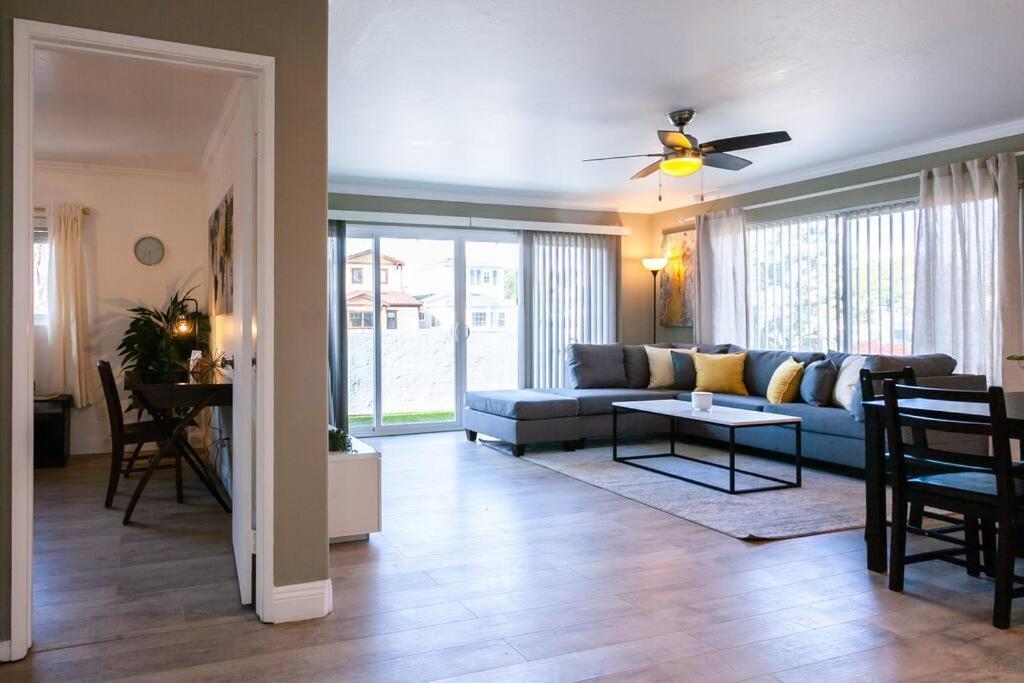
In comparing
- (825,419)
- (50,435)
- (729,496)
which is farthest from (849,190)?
(50,435)

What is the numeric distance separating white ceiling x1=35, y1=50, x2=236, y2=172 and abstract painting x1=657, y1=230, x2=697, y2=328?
15.8ft

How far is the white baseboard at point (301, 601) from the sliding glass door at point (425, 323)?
4388 mm

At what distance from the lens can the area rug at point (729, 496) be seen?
3.88 meters

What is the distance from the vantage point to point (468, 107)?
4500 millimetres

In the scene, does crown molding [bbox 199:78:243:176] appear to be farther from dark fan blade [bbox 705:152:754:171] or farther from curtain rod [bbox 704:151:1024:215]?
curtain rod [bbox 704:151:1024:215]

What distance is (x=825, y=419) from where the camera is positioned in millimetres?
5191

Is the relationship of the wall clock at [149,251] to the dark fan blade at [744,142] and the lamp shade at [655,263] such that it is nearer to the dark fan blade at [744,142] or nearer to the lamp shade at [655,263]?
the dark fan blade at [744,142]

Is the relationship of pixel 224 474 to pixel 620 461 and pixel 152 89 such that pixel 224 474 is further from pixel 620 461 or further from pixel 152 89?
pixel 620 461

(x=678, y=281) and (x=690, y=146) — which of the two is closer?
(x=690, y=146)

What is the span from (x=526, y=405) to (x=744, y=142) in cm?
271

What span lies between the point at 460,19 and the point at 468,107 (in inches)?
51.3

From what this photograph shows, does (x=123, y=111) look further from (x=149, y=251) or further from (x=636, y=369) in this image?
(x=636, y=369)

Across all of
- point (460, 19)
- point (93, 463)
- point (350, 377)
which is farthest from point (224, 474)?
point (460, 19)

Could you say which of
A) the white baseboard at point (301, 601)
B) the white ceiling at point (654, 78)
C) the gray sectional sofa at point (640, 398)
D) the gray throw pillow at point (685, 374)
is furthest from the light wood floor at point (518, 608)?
the gray throw pillow at point (685, 374)
